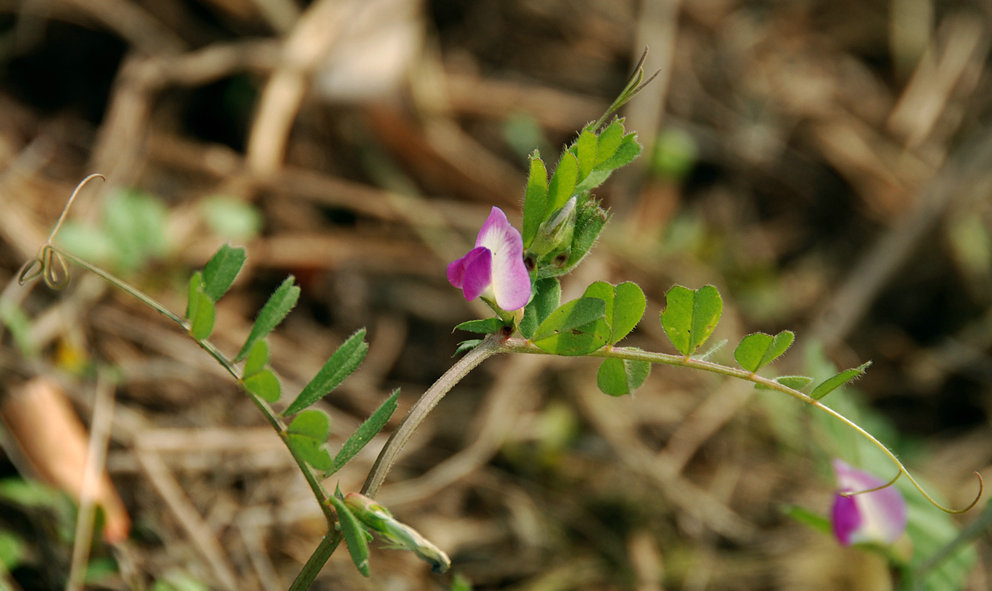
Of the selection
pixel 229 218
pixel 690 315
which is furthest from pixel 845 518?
pixel 229 218

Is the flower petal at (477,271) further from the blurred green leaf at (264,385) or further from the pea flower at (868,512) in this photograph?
the pea flower at (868,512)

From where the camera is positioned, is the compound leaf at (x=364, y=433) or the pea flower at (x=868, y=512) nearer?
the compound leaf at (x=364, y=433)

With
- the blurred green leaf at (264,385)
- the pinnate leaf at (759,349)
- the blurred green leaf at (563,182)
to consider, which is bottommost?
the blurred green leaf at (264,385)

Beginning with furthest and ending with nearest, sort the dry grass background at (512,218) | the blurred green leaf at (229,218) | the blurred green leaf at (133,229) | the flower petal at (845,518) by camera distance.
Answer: the blurred green leaf at (229,218), the blurred green leaf at (133,229), the dry grass background at (512,218), the flower petal at (845,518)

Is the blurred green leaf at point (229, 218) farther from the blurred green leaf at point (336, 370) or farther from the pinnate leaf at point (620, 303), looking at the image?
the pinnate leaf at point (620, 303)

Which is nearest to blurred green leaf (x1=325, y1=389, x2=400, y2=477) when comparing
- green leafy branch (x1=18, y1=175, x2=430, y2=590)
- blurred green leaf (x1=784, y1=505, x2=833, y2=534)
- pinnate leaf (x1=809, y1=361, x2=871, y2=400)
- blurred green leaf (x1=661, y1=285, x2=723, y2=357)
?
green leafy branch (x1=18, y1=175, x2=430, y2=590)

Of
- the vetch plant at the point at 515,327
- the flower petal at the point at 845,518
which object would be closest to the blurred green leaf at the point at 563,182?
the vetch plant at the point at 515,327

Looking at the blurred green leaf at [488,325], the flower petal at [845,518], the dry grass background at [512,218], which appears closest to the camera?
the blurred green leaf at [488,325]

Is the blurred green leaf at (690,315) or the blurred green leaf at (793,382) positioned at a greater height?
the blurred green leaf at (690,315)
